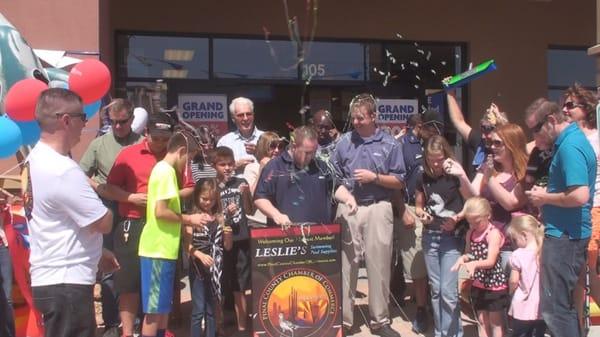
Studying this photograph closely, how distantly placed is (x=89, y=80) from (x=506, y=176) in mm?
3249

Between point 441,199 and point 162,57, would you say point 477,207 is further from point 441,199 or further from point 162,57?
point 162,57

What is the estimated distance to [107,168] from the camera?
516 centimetres

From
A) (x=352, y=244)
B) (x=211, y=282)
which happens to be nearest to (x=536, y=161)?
(x=352, y=244)

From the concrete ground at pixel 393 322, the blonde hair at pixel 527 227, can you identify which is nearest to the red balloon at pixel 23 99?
the concrete ground at pixel 393 322

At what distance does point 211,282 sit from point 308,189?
108 centimetres

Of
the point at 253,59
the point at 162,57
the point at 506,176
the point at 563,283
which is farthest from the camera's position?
the point at 253,59

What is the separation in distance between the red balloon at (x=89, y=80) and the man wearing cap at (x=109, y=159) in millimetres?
442

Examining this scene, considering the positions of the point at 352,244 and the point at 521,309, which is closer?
the point at 521,309

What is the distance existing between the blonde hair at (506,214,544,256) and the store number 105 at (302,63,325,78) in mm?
6368

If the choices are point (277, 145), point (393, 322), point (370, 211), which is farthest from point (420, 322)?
point (277, 145)

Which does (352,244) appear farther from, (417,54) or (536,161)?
(417,54)

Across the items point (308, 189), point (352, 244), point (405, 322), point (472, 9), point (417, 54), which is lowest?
point (405, 322)

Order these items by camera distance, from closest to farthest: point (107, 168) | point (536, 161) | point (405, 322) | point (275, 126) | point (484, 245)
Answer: point (536, 161) < point (484, 245) < point (107, 168) < point (405, 322) < point (275, 126)

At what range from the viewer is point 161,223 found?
4352mm
